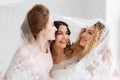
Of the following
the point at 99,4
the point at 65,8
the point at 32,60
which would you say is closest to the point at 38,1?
the point at 65,8

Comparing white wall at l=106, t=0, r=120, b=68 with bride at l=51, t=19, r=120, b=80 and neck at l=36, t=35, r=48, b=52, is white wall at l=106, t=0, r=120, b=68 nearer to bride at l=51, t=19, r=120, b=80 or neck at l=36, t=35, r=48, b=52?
bride at l=51, t=19, r=120, b=80

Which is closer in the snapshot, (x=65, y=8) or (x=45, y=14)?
(x=45, y=14)

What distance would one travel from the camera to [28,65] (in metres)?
0.77

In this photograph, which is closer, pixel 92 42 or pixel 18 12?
pixel 92 42

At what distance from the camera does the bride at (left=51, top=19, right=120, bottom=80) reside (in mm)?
812

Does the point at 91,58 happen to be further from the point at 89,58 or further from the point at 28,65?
the point at 28,65

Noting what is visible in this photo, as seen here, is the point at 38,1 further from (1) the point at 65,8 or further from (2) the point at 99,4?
(2) the point at 99,4

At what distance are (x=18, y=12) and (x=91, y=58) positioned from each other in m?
0.38

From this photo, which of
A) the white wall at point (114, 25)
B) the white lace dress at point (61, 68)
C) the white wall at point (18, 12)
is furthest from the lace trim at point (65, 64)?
the white wall at point (114, 25)

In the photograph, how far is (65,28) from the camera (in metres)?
0.85

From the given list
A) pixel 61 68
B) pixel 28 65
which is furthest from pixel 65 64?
pixel 28 65

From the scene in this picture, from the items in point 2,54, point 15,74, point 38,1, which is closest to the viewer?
point 15,74

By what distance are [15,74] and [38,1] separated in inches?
15.6

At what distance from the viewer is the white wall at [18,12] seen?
3.21 feet
